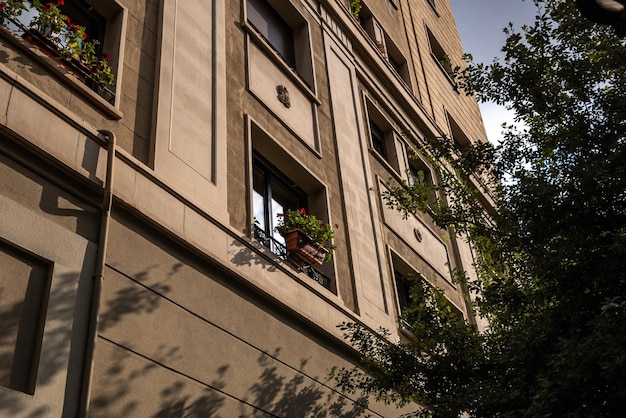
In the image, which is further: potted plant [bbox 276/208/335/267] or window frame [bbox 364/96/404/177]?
window frame [bbox 364/96/404/177]

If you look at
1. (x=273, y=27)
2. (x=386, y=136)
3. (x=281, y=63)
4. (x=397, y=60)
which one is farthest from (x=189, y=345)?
(x=397, y=60)

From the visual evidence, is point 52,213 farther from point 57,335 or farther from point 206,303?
point 206,303

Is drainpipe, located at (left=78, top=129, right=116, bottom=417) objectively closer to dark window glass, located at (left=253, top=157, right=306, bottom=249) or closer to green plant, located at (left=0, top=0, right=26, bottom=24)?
green plant, located at (left=0, top=0, right=26, bottom=24)

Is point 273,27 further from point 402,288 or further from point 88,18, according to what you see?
point 402,288

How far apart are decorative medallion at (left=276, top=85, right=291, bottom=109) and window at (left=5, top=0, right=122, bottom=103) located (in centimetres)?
388

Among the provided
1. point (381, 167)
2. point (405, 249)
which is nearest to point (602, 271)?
point (405, 249)

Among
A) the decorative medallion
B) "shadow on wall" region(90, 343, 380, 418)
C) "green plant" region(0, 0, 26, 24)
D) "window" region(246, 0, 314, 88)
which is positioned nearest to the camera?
"shadow on wall" region(90, 343, 380, 418)

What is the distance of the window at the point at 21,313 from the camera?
236 inches

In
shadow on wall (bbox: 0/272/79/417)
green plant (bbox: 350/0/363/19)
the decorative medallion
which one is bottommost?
shadow on wall (bbox: 0/272/79/417)

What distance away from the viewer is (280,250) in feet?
36.0

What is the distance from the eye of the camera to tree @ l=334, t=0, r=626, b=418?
277 inches

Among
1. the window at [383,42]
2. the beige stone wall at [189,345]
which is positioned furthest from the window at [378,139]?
the beige stone wall at [189,345]

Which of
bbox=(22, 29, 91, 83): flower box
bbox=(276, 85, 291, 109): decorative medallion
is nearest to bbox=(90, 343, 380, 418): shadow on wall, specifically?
bbox=(22, 29, 91, 83): flower box

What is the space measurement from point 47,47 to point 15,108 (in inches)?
56.6
